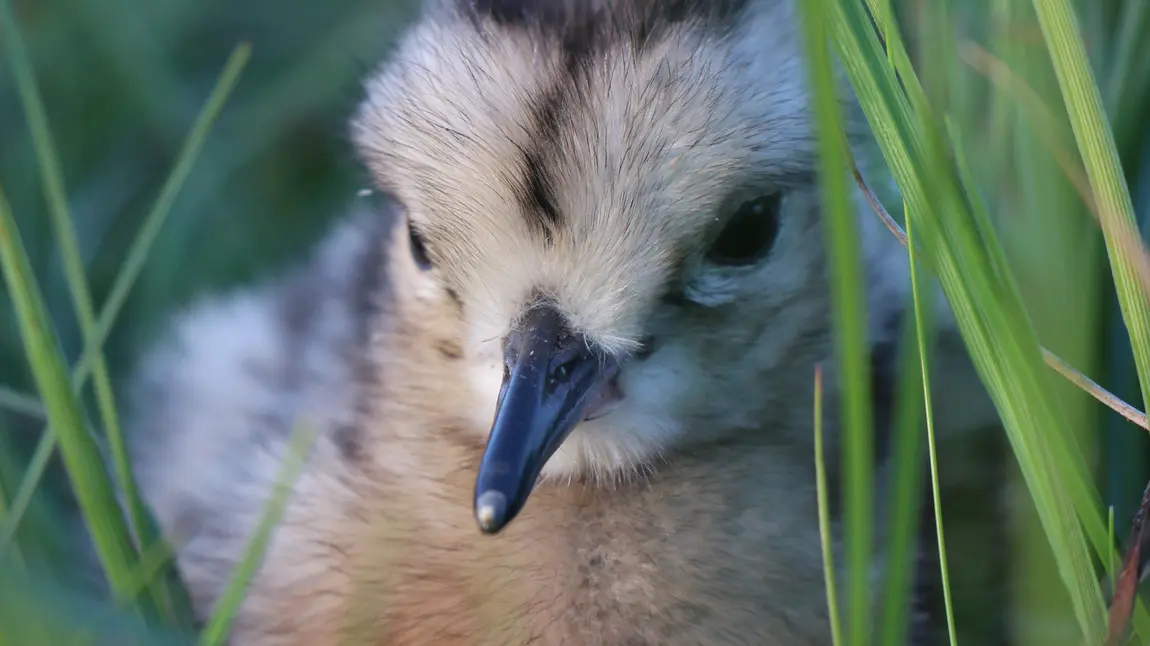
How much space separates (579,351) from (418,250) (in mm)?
279

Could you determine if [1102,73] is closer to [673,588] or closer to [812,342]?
[812,342]

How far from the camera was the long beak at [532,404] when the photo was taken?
45.3 inches

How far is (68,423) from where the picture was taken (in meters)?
1.21

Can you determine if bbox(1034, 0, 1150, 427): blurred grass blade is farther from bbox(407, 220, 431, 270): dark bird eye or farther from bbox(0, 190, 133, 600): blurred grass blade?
bbox(0, 190, 133, 600): blurred grass blade

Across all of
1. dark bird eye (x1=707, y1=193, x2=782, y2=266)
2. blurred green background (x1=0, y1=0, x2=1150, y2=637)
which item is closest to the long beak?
dark bird eye (x1=707, y1=193, x2=782, y2=266)

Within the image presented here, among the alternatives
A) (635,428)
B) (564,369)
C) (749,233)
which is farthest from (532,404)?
(749,233)

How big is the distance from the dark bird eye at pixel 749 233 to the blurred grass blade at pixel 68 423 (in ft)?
1.96

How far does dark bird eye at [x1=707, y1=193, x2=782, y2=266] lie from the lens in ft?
4.22

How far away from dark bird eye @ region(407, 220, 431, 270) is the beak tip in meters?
0.35

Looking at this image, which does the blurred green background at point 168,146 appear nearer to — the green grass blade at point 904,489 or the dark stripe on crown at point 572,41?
the dark stripe on crown at point 572,41

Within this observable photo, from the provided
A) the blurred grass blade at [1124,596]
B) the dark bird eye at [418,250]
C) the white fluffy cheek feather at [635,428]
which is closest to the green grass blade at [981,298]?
the blurred grass blade at [1124,596]

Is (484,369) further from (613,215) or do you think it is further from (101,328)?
(101,328)

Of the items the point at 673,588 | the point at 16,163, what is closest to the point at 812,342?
the point at 673,588

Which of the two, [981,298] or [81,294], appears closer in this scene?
[981,298]
